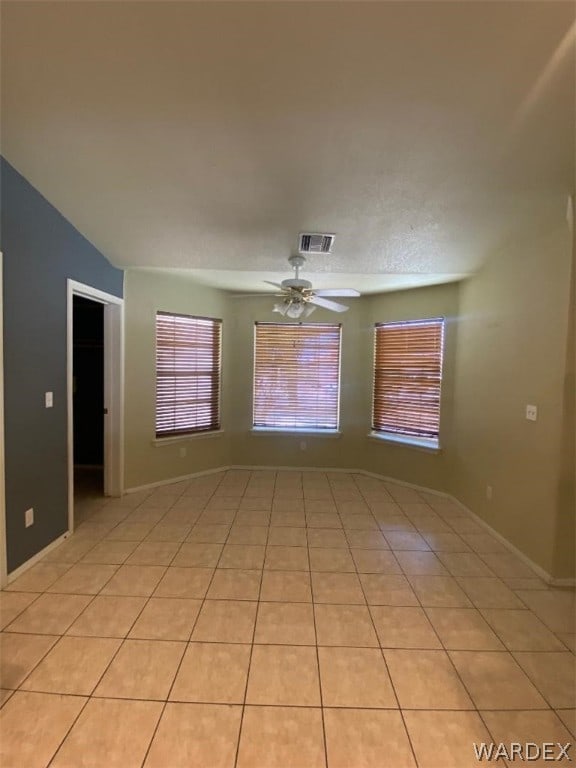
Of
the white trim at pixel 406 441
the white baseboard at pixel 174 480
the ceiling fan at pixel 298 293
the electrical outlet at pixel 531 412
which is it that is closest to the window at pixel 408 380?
the white trim at pixel 406 441

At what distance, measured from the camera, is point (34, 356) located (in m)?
2.39

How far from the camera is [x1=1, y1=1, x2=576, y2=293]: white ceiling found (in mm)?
1236

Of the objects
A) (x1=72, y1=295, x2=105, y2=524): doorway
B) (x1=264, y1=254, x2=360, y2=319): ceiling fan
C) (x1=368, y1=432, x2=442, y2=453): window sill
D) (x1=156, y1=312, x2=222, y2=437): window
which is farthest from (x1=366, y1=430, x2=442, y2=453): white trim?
(x1=72, y1=295, x2=105, y2=524): doorway

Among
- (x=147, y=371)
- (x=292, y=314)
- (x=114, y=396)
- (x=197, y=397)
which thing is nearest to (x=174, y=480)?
(x=197, y=397)

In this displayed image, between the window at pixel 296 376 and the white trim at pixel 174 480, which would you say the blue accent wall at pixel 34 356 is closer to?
the white trim at pixel 174 480

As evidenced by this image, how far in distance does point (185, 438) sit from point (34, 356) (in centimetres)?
217

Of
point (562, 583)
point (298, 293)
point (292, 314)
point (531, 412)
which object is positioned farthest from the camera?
point (292, 314)

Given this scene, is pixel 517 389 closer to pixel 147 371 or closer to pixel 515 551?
pixel 515 551

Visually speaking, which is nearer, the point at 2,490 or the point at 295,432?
the point at 2,490

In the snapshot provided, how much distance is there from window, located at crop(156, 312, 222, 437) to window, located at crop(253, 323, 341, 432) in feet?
2.00

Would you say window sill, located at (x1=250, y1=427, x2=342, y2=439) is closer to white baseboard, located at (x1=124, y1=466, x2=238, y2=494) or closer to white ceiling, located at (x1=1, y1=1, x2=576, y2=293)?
white baseboard, located at (x1=124, y1=466, x2=238, y2=494)

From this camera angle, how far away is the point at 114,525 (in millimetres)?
3062

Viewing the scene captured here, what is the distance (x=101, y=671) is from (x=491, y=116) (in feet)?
10.4

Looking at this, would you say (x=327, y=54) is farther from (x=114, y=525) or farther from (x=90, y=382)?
(x=90, y=382)
